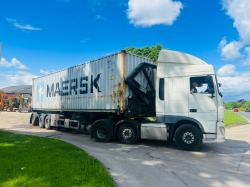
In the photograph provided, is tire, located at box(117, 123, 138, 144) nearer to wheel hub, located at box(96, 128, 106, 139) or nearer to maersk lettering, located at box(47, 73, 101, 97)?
wheel hub, located at box(96, 128, 106, 139)

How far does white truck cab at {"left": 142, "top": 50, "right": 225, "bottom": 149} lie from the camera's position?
998 cm

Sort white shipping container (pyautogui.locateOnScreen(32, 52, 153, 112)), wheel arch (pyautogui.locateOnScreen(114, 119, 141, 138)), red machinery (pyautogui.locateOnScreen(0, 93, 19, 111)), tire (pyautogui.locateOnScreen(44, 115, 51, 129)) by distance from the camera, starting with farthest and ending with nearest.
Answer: red machinery (pyautogui.locateOnScreen(0, 93, 19, 111)) < tire (pyautogui.locateOnScreen(44, 115, 51, 129)) < white shipping container (pyautogui.locateOnScreen(32, 52, 153, 112)) < wheel arch (pyautogui.locateOnScreen(114, 119, 141, 138))

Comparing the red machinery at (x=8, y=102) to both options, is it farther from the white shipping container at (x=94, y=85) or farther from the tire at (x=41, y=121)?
the white shipping container at (x=94, y=85)

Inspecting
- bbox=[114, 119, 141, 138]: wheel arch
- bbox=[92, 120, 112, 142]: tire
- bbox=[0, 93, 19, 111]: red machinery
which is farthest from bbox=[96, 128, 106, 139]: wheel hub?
bbox=[0, 93, 19, 111]: red machinery

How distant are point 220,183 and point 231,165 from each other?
2178 millimetres

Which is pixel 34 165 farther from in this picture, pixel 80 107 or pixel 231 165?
pixel 80 107

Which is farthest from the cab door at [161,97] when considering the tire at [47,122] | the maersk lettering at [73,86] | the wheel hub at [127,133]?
the tire at [47,122]

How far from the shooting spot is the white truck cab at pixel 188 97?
9984mm

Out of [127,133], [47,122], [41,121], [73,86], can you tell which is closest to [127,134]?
[127,133]

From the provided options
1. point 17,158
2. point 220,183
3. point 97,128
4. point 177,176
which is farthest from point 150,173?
point 97,128

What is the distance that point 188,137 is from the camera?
1031 centimetres

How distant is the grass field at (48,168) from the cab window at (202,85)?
189 inches

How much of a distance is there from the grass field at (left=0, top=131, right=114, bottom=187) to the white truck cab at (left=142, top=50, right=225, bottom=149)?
396cm

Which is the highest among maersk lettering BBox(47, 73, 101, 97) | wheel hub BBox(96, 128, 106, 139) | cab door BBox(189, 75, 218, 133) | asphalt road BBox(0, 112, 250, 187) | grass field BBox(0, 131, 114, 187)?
maersk lettering BBox(47, 73, 101, 97)
